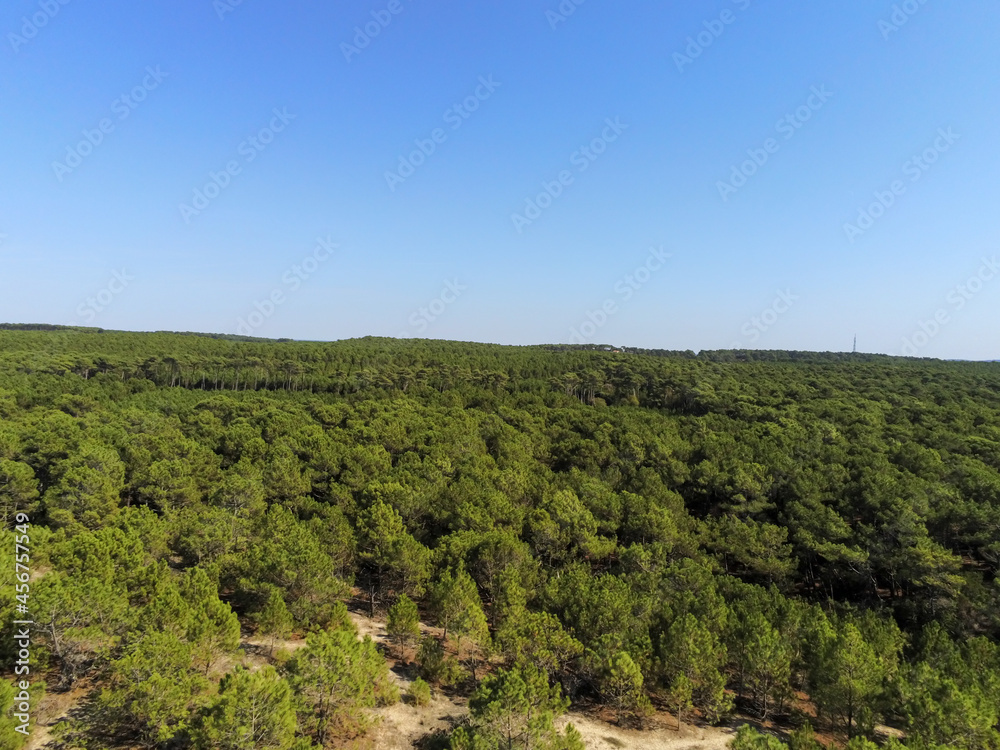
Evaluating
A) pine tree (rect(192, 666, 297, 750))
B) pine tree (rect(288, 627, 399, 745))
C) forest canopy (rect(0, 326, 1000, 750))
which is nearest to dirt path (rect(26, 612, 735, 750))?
forest canopy (rect(0, 326, 1000, 750))

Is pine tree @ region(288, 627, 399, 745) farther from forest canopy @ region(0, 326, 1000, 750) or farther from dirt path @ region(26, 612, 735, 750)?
dirt path @ region(26, 612, 735, 750)

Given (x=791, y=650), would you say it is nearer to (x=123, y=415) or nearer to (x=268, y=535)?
(x=268, y=535)

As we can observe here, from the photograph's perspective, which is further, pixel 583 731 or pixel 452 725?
pixel 583 731

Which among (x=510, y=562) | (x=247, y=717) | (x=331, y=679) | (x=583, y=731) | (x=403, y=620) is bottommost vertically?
(x=583, y=731)

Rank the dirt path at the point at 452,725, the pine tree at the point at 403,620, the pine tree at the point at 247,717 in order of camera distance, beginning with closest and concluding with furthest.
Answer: the pine tree at the point at 247,717
the dirt path at the point at 452,725
the pine tree at the point at 403,620

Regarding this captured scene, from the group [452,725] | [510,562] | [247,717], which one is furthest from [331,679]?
[510,562]

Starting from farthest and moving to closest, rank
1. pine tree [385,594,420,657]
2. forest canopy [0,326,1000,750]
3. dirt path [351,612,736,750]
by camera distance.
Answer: pine tree [385,594,420,657], dirt path [351,612,736,750], forest canopy [0,326,1000,750]

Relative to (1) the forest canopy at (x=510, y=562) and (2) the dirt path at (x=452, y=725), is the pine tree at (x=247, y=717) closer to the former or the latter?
(1) the forest canopy at (x=510, y=562)

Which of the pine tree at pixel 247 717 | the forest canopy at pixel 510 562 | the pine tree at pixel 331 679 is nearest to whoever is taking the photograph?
the pine tree at pixel 247 717

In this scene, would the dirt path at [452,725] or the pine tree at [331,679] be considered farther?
the dirt path at [452,725]

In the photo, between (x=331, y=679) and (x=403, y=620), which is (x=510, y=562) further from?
(x=331, y=679)

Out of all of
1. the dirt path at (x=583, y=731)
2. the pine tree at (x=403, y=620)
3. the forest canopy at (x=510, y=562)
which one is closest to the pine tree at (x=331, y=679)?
the forest canopy at (x=510, y=562)
